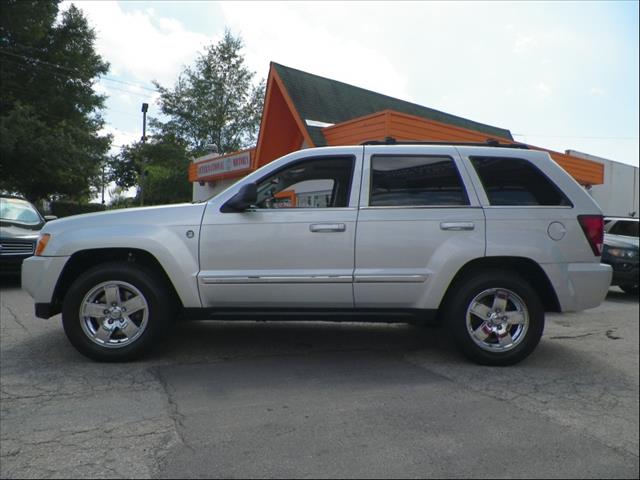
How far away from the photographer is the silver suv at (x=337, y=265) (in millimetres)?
4059

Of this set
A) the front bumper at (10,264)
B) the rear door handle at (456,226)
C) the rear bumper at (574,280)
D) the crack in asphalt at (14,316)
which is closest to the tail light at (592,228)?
the rear bumper at (574,280)

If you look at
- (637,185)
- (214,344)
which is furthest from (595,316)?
(637,185)

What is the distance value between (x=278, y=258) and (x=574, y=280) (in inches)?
99.9

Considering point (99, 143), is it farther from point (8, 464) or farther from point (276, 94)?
point (8, 464)

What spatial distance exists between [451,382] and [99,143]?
29.1 meters

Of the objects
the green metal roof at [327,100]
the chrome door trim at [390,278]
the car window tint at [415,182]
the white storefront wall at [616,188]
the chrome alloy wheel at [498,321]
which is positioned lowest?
the chrome alloy wheel at [498,321]

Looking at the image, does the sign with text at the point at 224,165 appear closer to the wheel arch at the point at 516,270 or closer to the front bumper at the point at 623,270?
the front bumper at the point at 623,270

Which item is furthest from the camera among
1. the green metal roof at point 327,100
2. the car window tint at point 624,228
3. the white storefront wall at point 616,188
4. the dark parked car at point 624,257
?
the white storefront wall at point 616,188

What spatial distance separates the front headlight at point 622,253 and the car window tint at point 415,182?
16.2 feet

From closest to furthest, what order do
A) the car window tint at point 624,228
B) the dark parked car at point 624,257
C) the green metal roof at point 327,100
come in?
the dark parked car at point 624,257 < the car window tint at point 624,228 < the green metal roof at point 327,100

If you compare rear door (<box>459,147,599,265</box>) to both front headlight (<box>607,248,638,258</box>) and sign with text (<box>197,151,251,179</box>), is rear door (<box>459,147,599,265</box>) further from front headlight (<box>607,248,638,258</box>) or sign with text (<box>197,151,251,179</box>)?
sign with text (<box>197,151,251,179</box>)

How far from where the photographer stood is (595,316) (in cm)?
652

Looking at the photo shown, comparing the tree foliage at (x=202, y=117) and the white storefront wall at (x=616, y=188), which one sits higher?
the tree foliage at (x=202, y=117)

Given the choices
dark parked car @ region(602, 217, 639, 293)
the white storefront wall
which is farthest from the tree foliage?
dark parked car @ region(602, 217, 639, 293)
